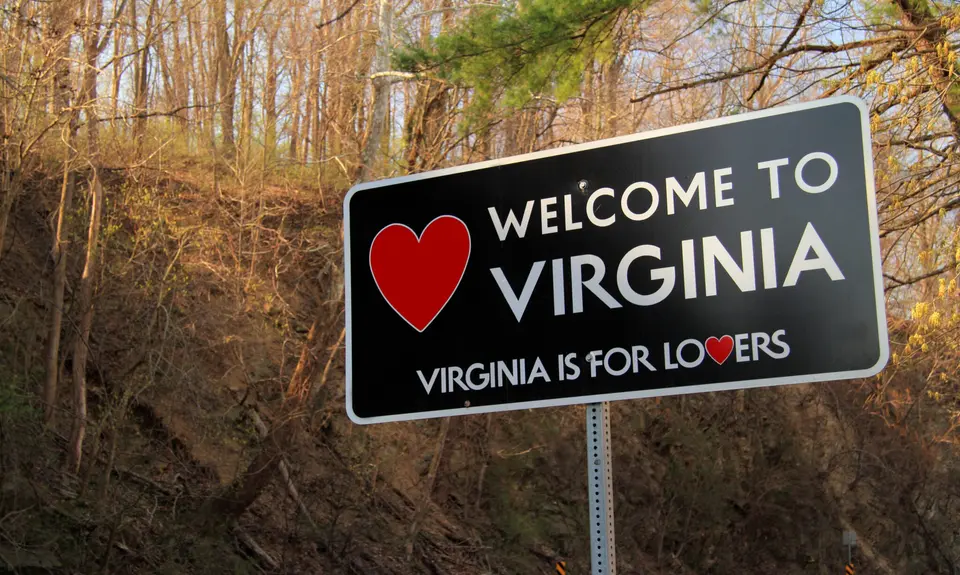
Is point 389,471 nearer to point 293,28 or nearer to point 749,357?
point 293,28

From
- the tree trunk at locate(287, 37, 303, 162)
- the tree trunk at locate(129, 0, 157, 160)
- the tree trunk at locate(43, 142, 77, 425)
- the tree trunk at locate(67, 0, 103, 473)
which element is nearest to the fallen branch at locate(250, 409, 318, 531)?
the tree trunk at locate(67, 0, 103, 473)

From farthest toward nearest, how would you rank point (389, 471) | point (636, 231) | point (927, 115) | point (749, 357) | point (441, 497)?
point (441, 497)
point (389, 471)
point (927, 115)
point (636, 231)
point (749, 357)

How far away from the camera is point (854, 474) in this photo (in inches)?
944

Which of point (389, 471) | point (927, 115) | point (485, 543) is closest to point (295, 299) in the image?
point (389, 471)

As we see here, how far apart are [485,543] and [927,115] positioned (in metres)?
11.2

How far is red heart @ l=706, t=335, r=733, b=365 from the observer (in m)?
2.06

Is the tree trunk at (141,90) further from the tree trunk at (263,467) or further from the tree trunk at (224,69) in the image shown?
the tree trunk at (263,467)

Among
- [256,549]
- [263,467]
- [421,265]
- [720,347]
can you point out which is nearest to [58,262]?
[263,467]

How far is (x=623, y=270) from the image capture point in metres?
2.20

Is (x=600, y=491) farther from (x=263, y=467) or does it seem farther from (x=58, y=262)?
(x=58, y=262)

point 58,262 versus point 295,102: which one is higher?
point 295,102

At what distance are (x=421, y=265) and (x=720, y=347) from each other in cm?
76

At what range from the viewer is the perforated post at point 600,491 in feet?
6.70

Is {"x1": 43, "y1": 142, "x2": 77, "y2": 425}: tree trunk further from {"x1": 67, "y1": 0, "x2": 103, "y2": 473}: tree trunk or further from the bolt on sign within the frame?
the bolt on sign
